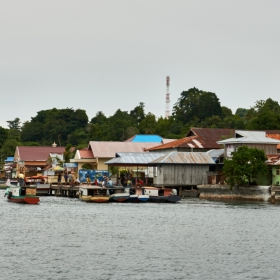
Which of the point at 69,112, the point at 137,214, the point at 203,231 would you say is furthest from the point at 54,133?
the point at 203,231

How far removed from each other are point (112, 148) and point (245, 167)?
43.8 meters

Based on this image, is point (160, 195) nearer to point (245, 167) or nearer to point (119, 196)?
point (119, 196)

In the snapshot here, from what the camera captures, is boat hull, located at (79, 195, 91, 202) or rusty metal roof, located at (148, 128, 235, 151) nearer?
boat hull, located at (79, 195, 91, 202)

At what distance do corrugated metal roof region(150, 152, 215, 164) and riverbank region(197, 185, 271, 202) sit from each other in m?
4.85

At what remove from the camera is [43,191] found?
95250 millimetres

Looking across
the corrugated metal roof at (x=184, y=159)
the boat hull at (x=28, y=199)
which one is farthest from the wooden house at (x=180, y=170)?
the boat hull at (x=28, y=199)

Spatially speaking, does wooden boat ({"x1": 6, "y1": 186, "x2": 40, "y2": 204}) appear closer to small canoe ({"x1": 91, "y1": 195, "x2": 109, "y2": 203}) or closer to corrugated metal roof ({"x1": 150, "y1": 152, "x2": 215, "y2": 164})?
small canoe ({"x1": 91, "y1": 195, "x2": 109, "y2": 203})

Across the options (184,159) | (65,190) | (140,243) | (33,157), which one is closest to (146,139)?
(33,157)

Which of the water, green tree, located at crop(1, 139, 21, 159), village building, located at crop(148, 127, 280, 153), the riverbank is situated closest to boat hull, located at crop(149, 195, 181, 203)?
the riverbank

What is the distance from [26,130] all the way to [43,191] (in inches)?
3901

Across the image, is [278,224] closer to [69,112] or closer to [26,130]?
[69,112]

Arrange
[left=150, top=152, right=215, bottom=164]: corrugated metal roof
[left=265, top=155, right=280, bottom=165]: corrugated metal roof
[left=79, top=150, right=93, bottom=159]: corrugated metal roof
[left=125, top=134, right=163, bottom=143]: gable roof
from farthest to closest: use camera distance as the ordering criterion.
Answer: [left=125, top=134, right=163, bottom=143]: gable roof → [left=79, top=150, right=93, bottom=159]: corrugated metal roof → [left=150, top=152, right=215, bottom=164]: corrugated metal roof → [left=265, top=155, right=280, bottom=165]: corrugated metal roof

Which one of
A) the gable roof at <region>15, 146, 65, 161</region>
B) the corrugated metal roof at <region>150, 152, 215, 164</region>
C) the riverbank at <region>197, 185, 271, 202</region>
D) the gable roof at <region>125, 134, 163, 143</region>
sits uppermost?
the gable roof at <region>125, 134, 163, 143</region>

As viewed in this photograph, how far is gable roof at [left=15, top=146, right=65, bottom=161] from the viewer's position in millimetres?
143875
